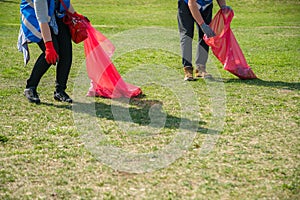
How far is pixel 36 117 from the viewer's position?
5.57m

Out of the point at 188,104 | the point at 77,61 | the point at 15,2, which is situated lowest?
the point at 15,2

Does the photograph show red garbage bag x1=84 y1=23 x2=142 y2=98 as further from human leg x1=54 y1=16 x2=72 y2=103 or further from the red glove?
the red glove

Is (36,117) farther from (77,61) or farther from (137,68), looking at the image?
(77,61)

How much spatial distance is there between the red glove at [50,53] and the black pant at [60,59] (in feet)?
0.58

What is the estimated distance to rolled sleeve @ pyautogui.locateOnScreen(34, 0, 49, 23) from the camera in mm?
5543

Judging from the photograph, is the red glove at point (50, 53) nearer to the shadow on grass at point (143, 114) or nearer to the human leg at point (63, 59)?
the human leg at point (63, 59)

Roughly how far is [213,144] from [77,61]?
545 centimetres

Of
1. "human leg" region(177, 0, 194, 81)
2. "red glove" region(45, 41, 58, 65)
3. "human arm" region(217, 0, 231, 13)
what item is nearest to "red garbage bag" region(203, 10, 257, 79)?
"human arm" region(217, 0, 231, 13)

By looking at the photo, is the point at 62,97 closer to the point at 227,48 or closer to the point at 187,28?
the point at 187,28

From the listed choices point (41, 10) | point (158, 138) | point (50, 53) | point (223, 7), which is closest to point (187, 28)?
point (223, 7)

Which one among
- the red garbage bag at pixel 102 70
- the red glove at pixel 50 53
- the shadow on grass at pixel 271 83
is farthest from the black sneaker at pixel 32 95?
the shadow on grass at pixel 271 83

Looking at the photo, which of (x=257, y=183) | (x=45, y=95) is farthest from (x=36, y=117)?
(x=257, y=183)

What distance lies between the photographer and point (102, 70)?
21.0 feet

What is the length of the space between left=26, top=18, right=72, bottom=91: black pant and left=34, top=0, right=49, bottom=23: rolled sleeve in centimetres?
36
